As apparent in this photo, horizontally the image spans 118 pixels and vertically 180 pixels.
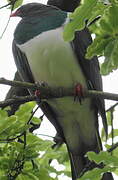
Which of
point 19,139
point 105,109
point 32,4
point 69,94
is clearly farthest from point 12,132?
point 32,4

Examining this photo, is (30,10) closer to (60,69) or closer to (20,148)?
(60,69)

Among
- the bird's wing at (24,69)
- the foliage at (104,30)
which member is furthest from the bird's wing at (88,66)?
the foliage at (104,30)

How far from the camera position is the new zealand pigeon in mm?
3283

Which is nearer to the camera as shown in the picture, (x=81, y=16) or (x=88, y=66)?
(x=81, y=16)

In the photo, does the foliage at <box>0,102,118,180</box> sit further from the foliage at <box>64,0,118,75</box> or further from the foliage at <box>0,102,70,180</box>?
the foliage at <box>64,0,118,75</box>

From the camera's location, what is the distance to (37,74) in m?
3.38

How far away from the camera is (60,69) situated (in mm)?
3297

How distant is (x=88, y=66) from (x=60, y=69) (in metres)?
0.25

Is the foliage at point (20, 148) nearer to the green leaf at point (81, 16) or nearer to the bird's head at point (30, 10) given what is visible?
the green leaf at point (81, 16)

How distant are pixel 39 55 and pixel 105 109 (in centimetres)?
64

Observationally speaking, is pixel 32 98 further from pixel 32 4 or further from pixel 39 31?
pixel 32 4

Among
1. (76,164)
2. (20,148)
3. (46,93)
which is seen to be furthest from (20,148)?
(76,164)

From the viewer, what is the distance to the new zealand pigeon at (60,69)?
10.8 ft

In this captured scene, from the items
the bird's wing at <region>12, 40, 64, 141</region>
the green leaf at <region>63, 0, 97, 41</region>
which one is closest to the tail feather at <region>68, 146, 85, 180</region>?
the bird's wing at <region>12, 40, 64, 141</region>
